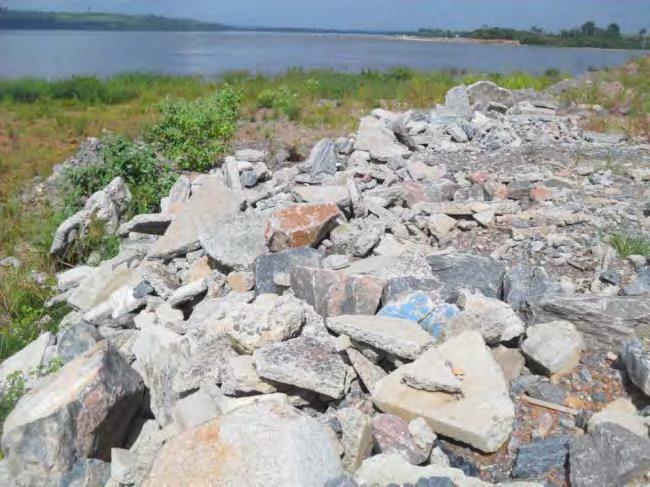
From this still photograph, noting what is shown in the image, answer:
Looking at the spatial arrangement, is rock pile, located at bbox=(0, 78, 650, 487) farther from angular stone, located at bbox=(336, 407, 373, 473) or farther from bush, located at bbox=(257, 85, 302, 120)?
bush, located at bbox=(257, 85, 302, 120)

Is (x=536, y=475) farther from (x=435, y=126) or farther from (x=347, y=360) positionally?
(x=435, y=126)

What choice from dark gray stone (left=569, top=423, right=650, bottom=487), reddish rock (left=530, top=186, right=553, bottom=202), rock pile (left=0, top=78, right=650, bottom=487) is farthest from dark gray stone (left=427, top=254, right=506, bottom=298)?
reddish rock (left=530, top=186, right=553, bottom=202)

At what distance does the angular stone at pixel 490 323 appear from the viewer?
10.5ft

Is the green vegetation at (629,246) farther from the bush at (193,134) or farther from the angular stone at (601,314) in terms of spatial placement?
the bush at (193,134)

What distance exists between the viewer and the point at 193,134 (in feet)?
26.0

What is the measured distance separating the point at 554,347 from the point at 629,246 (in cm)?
135

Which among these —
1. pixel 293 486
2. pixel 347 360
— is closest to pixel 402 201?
pixel 347 360

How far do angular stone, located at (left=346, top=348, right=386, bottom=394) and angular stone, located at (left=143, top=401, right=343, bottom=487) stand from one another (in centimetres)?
54

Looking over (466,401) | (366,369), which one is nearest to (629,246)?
(466,401)

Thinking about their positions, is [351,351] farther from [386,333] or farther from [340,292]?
[340,292]

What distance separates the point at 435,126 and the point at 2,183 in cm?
645

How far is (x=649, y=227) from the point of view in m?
4.55

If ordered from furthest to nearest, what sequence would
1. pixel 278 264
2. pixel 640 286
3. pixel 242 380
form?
pixel 278 264, pixel 640 286, pixel 242 380

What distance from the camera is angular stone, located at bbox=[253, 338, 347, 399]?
290 cm
